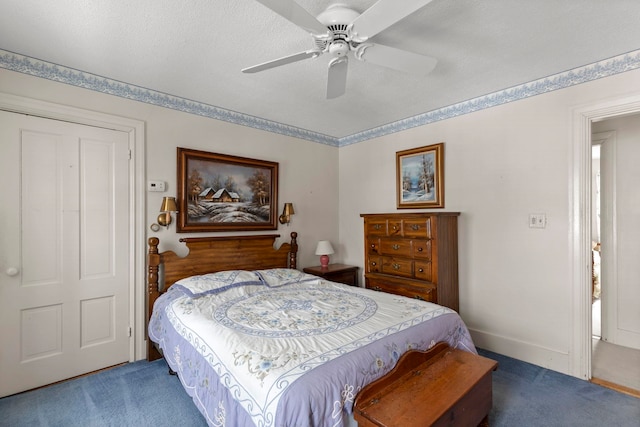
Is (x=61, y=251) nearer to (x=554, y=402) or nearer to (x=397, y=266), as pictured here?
(x=397, y=266)

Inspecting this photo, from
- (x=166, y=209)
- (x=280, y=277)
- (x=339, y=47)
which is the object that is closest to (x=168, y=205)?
(x=166, y=209)

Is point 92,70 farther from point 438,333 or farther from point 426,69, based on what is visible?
point 438,333

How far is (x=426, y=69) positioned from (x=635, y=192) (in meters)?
2.88

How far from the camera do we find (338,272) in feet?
12.7

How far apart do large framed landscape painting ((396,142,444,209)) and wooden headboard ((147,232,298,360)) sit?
58.2 inches

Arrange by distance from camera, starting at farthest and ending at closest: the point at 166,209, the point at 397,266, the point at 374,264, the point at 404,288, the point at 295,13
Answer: the point at 374,264 < the point at 397,266 < the point at 404,288 < the point at 166,209 < the point at 295,13

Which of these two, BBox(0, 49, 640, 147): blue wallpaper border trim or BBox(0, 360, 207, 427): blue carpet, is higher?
BBox(0, 49, 640, 147): blue wallpaper border trim

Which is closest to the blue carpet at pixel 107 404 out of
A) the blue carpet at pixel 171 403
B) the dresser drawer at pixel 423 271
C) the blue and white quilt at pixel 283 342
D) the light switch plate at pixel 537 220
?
the blue carpet at pixel 171 403

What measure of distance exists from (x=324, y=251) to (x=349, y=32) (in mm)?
2708

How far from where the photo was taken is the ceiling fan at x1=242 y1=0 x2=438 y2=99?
1410 millimetres

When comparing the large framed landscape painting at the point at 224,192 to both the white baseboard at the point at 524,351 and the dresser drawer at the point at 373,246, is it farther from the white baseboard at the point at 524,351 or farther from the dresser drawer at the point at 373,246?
the white baseboard at the point at 524,351

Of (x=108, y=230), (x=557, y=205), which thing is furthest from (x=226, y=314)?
(x=557, y=205)

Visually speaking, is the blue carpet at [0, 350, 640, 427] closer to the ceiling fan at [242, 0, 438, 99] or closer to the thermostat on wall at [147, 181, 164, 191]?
the thermostat on wall at [147, 181, 164, 191]

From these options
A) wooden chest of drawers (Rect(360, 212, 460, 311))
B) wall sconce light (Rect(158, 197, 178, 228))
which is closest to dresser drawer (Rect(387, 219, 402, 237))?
wooden chest of drawers (Rect(360, 212, 460, 311))
